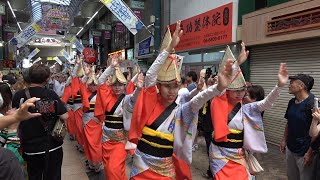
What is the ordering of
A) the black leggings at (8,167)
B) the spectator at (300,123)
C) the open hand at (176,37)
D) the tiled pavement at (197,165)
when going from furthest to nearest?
the tiled pavement at (197,165) → the spectator at (300,123) → the open hand at (176,37) → the black leggings at (8,167)

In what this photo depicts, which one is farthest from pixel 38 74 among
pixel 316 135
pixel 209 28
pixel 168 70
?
pixel 209 28

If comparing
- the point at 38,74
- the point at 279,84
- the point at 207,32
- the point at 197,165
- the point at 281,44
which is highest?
the point at 207,32

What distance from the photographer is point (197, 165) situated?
18.8 feet

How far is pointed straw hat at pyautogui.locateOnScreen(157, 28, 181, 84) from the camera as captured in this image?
105 inches

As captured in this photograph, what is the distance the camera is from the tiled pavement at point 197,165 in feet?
16.7

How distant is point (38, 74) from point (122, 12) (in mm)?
6030

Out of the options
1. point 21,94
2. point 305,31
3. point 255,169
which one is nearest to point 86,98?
point 21,94

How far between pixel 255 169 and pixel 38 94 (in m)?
2.50

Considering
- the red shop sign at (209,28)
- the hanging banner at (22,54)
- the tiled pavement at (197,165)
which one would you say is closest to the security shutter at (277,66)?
the tiled pavement at (197,165)

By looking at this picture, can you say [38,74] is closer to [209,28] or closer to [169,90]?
[169,90]

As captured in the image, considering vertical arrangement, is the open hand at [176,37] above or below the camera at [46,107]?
above

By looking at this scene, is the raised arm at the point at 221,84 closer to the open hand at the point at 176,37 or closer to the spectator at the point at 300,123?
the open hand at the point at 176,37

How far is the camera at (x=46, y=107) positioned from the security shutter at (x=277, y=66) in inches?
210

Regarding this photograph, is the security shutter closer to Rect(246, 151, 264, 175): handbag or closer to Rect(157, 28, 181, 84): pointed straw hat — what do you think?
Rect(246, 151, 264, 175): handbag
